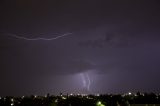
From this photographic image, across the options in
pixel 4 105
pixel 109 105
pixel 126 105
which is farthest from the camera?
pixel 4 105

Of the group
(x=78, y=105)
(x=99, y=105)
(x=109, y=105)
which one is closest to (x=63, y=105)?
(x=78, y=105)

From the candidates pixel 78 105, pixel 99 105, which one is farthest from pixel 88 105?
pixel 99 105

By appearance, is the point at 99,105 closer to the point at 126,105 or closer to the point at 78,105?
the point at 126,105

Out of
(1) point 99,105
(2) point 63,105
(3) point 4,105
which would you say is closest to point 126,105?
(1) point 99,105

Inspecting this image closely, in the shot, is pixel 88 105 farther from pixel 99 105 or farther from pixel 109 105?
pixel 99 105

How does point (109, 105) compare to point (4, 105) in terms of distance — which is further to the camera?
point (4, 105)

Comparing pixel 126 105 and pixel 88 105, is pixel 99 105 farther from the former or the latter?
pixel 88 105

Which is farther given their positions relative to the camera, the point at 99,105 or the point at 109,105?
the point at 109,105

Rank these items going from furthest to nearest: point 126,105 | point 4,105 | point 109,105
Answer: point 4,105
point 109,105
point 126,105
